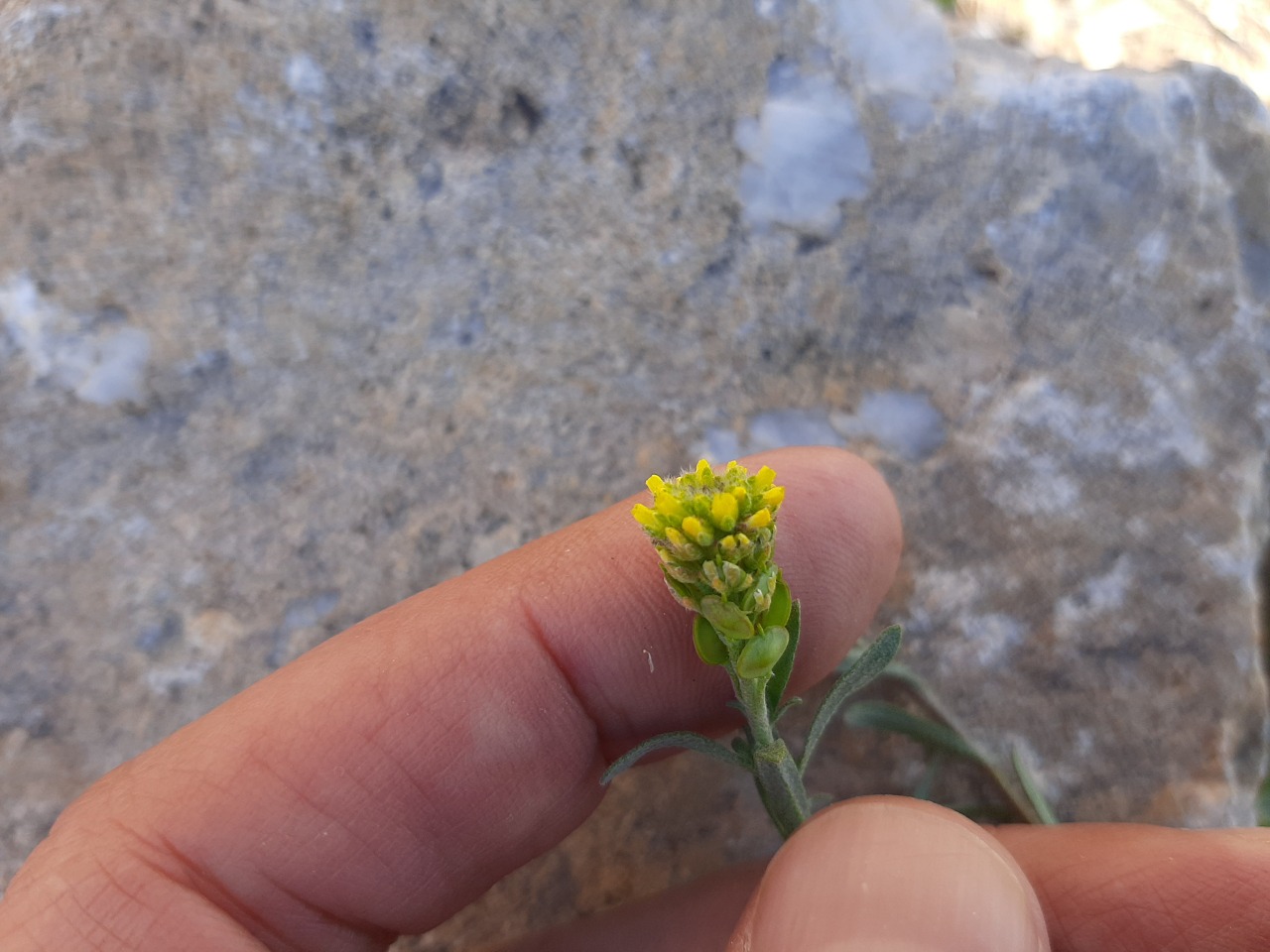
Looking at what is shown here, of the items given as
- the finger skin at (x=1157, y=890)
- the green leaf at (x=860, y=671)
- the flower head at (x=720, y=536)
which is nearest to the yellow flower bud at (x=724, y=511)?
the flower head at (x=720, y=536)

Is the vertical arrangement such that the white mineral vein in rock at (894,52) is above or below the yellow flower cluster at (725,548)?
above

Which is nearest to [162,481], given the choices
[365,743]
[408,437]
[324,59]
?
[408,437]

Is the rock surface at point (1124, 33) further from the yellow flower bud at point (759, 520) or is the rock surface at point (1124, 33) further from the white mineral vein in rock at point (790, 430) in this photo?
the yellow flower bud at point (759, 520)

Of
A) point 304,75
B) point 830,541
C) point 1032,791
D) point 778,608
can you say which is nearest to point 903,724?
point 1032,791

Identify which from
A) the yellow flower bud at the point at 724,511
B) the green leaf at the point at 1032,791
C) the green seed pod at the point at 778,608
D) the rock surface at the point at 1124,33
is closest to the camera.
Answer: the yellow flower bud at the point at 724,511

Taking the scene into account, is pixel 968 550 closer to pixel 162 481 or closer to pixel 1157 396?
pixel 1157 396

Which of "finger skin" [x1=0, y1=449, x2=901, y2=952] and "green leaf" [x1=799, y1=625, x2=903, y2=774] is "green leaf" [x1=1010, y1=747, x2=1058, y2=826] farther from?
"green leaf" [x1=799, y1=625, x2=903, y2=774]

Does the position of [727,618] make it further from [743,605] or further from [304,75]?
[304,75]
